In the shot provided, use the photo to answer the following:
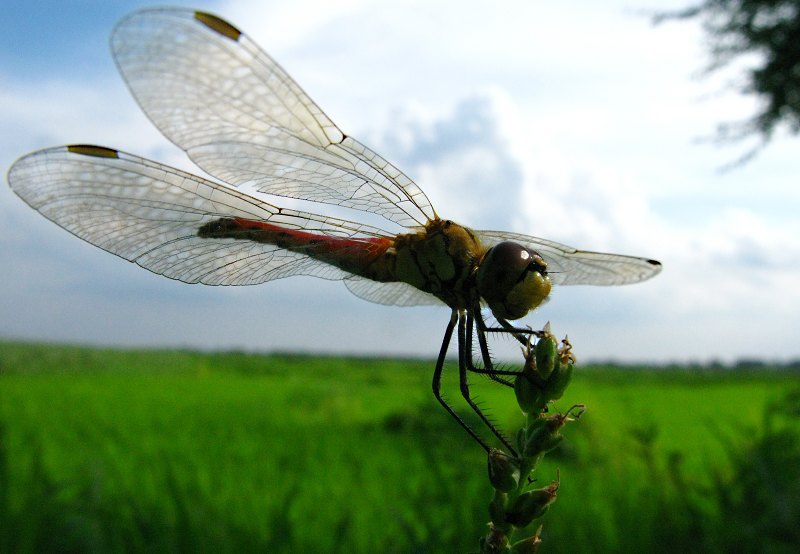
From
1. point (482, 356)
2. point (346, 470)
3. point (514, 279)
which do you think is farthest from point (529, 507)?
point (346, 470)

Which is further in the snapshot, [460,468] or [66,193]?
[460,468]

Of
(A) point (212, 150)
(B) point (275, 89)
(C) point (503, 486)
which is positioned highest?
(B) point (275, 89)

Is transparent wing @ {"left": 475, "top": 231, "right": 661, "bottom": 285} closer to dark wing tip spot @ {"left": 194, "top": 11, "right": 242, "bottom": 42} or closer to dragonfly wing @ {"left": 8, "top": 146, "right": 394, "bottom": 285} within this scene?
dragonfly wing @ {"left": 8, "top": 146, "right": 394, "bottom": 285}

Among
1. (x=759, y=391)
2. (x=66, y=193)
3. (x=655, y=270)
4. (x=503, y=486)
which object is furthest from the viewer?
(x=759, y=391)

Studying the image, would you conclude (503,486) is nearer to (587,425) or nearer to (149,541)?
(149,541)

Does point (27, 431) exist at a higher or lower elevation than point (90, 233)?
lower

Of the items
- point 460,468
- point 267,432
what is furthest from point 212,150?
point 267,432
